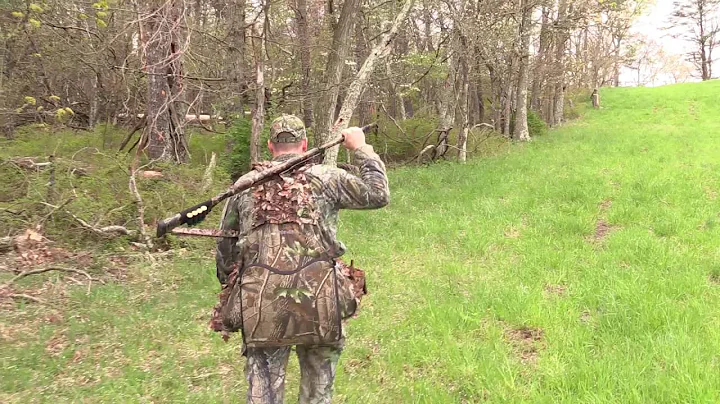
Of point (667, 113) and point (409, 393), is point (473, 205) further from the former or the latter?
point (667, 113)

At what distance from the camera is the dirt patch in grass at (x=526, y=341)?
4.77 meters

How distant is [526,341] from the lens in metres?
5.06

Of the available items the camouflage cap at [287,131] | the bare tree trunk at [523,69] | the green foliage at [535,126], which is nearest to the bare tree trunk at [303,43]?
the bare tree trunk at [523,69]

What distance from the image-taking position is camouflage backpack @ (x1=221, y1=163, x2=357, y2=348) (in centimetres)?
276

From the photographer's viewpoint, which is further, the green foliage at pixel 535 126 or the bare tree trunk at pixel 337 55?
the green foliage at pixel 535 126

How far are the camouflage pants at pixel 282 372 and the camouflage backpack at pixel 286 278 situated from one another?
21cm

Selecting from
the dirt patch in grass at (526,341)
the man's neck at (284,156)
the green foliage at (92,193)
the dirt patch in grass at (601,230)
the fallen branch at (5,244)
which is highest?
the man's neck at (284,156)

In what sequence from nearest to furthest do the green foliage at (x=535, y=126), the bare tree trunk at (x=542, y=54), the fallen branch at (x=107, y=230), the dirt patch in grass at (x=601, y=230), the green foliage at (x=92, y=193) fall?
the fallen branch at (x=107, y=230)
the green foliage at (x=92, y=193)
the dirt patch in grass at (x=601, y=230)
the bare tree trunk at (x=542, y=54)
the green foliage at (x=535, y=126)

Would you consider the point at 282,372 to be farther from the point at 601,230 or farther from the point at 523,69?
the point at 523,69

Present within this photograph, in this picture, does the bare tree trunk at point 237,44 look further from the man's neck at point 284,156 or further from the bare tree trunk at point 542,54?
the bare tree trunk at point 542,54

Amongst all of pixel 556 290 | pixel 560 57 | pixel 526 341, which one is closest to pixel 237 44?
pixel 556 290

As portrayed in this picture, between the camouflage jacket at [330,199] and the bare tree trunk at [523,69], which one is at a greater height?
the bare tree trunk at [523,69]

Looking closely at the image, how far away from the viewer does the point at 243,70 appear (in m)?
13.1

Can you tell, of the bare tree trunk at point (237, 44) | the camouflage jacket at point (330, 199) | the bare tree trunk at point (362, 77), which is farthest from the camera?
the bare tree trunk at point (237, 44)
